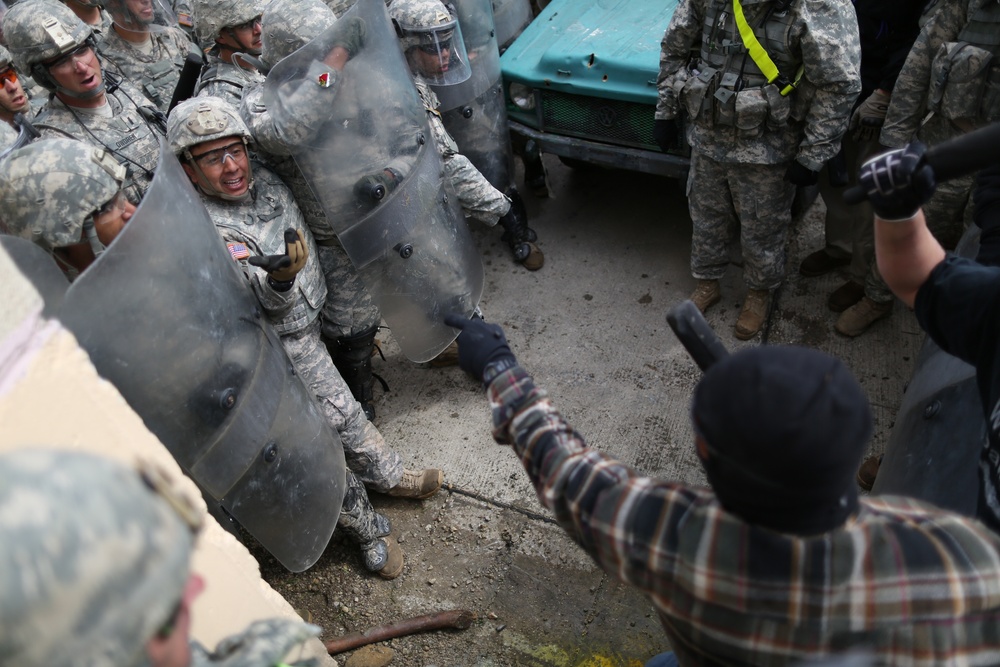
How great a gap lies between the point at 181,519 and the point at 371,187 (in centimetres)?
208

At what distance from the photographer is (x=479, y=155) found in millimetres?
4207

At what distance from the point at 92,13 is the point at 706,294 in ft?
13.9

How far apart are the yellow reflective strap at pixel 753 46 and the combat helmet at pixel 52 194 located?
2.53 metres

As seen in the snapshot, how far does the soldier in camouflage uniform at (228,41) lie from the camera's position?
340 cm

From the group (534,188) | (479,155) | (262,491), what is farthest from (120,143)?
(534,188)

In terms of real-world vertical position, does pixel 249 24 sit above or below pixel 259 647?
above

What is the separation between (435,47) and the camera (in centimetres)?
368

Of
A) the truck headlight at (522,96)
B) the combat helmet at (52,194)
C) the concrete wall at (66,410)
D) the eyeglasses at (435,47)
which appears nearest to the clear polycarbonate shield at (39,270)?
the concrete wall at (66,410)

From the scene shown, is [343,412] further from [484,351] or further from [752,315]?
[752,315]

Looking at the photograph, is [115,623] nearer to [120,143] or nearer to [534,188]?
[120,143]

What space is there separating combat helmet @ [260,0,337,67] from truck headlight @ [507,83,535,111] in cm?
152

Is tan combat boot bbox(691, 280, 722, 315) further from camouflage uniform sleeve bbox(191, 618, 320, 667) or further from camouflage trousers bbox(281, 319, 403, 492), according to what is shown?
camouflage uniform sleeve bbox(191, 618, 320, 667)

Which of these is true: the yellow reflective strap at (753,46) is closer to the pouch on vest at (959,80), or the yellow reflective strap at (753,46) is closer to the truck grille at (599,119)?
the pouch on vest at (959,80)

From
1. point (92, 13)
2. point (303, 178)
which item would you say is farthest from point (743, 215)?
point (92, 13)
